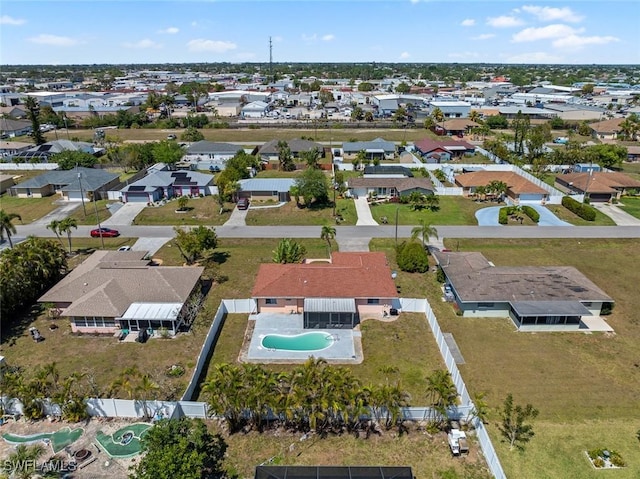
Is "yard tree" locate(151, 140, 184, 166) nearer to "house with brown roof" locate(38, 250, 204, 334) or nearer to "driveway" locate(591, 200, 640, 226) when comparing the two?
"house with brown roof" locate(38, 250, 204, 334)

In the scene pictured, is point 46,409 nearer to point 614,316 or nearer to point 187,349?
point 187,349

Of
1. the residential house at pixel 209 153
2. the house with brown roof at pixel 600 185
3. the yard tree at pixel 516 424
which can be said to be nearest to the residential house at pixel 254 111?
the residential house at pixel 209 153

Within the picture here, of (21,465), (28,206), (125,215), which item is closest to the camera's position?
(21,465)

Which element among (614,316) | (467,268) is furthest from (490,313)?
(614,316)

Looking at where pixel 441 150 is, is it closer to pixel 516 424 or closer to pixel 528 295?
pixel 528 295

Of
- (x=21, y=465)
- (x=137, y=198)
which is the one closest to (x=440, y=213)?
(x=137, y=198)

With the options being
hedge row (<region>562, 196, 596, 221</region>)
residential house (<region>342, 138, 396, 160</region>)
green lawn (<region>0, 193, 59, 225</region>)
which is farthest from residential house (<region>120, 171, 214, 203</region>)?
hedge row (<region>562, 196, 596, 221</region>)
